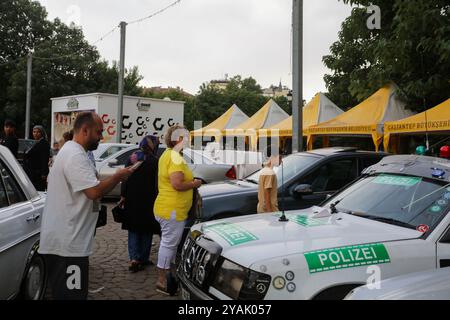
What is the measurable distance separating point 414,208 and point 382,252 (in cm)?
75

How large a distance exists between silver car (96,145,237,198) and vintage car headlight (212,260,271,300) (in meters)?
5.78

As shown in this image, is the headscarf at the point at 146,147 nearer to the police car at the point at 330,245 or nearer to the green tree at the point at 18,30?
the police car at the point at 330,245

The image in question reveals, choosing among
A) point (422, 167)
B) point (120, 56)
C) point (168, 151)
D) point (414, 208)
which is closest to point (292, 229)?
point (414, 208)

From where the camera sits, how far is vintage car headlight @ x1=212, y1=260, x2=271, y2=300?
270 cm

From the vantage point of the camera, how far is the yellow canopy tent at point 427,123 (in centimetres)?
855

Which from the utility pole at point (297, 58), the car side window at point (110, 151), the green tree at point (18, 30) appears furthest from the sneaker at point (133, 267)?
the green tree at point (18, 30)

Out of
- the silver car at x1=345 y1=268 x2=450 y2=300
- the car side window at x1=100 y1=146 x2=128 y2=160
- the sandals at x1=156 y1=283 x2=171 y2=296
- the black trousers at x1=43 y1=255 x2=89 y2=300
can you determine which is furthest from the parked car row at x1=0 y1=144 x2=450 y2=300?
the car side window at x1=100 y1=146 x2=128 y2=160

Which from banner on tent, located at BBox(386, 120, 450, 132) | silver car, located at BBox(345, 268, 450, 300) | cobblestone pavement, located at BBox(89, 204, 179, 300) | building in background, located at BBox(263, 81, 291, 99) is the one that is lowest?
cobblestone pavement, located at BBox(89, 204, 179, 300)

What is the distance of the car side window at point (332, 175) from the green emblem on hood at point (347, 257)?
10.4 feet

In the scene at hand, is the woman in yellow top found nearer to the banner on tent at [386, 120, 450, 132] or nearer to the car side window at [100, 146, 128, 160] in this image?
the banner on tent at [386, 120, 450, 132]

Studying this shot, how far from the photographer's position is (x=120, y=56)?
17312mm

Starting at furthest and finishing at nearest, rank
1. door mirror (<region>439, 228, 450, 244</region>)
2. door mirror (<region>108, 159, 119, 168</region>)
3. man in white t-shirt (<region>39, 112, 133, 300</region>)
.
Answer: door mirror (<region>108, 159, 119, 168</region>) → door mirror (<region>439, 228, 450, 244</region>) → man in white t-shirt (<region>39, 112, 133, 300</region>)

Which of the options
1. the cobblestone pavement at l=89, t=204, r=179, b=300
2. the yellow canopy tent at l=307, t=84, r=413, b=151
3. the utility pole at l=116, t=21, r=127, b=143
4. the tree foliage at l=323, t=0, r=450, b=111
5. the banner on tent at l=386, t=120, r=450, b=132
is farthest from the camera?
the utility pole at l=116, t=21, r=127, b=143
